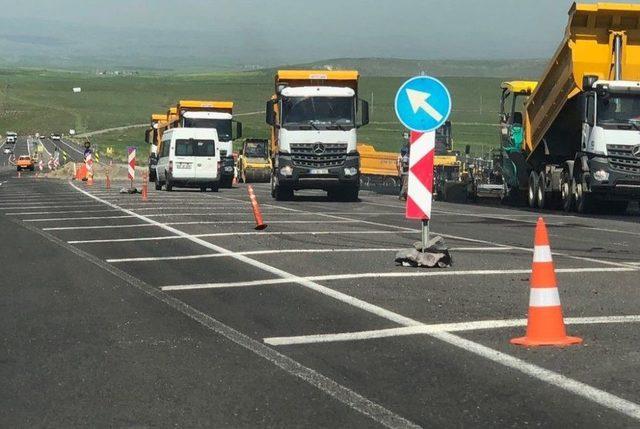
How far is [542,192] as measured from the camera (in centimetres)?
3247

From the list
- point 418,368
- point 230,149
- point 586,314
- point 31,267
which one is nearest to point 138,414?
point 418,368

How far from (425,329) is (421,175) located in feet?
18.2

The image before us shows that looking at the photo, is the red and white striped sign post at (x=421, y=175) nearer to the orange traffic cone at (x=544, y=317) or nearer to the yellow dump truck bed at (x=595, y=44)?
the orange traffic cone at (x=544, y=317)

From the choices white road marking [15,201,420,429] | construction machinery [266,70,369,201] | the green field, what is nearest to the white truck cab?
construction machinery [266,70,369,201]

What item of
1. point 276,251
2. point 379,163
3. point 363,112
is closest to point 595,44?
point 363,112

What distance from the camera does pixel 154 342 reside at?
943 centimetres

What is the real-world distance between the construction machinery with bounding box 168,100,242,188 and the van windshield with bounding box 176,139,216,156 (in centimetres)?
334

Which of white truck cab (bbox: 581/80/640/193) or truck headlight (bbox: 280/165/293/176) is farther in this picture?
truck headlight (bbox: 280/165/293/176)

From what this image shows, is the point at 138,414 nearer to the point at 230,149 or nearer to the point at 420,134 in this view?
the point at 420,134

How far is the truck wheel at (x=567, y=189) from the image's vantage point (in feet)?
101

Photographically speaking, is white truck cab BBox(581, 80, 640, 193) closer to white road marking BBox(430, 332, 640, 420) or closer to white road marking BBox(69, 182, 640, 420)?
white road marking BBox(69, 182, 640, 420)

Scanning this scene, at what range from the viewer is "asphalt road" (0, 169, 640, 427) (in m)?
7.03

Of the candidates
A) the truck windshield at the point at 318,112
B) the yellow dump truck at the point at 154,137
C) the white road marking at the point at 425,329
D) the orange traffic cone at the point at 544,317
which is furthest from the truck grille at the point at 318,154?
the orange traffic cone at the point at 544,317

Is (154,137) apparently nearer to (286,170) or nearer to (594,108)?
(286,170)
